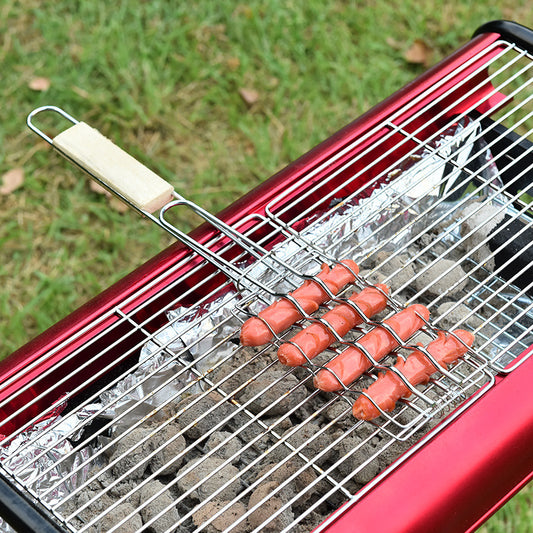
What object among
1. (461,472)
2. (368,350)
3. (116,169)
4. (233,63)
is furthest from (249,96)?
(461,472)

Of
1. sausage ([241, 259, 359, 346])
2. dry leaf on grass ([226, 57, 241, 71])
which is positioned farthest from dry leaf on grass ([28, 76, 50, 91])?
sausage ([241, 259, 359, 346])

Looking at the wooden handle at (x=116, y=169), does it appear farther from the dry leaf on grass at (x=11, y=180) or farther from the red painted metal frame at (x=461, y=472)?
the dry leaf on grass at (x=11, y=180)

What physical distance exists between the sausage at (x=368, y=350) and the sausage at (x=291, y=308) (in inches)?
4.4

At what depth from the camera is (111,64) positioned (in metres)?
3.03

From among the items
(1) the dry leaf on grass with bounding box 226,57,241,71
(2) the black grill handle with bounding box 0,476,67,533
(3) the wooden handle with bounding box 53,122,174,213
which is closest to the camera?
(2) the black grill handle with bounding box 0,476,67,533

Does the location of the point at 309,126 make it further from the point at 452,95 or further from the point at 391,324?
the point at 391,324

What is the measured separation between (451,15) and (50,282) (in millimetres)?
2130

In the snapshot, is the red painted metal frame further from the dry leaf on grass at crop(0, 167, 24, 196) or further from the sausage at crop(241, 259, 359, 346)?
the dry leaf on grass at crop(0, 167, 24, 196)

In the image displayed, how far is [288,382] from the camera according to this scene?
1426 mm

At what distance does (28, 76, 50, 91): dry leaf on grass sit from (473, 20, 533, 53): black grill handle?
1.85 meters

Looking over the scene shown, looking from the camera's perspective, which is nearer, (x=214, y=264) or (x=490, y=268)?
(x=214, y=264)

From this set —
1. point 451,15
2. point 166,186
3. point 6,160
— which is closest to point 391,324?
point 166,186

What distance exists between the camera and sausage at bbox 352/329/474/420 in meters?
1.22

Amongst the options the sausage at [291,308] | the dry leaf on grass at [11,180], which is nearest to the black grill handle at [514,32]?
the sausage at [291,308]
